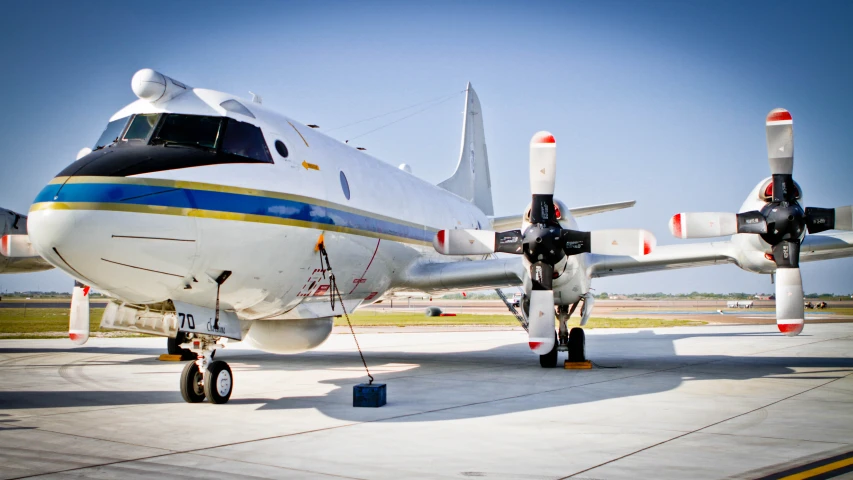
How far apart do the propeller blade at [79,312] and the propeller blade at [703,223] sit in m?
10.3

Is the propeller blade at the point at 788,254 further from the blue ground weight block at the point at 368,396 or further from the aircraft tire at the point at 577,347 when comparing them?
the blue ground weight block at the point at 368,396

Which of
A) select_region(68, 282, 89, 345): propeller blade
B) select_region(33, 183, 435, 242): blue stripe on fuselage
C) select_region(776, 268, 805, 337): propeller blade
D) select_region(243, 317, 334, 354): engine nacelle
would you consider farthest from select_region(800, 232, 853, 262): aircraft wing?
select_region(68, 282, 89, 345): propeller blade

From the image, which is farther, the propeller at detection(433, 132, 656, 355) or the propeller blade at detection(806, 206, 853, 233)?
the propeller at detection(433, 132, 656, 355)

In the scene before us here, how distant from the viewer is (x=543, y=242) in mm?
12727

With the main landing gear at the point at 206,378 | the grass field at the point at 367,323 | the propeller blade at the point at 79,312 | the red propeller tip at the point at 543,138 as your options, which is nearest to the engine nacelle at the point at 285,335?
the main landing gear at the point at 206,378

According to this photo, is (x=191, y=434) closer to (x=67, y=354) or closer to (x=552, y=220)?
(x=552, y=220)

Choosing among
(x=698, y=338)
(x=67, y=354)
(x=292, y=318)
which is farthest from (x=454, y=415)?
(x=698, y=338)

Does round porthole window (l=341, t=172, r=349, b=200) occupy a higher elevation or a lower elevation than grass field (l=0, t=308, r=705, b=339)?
higher

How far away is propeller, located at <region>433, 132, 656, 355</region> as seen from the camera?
1238 cm

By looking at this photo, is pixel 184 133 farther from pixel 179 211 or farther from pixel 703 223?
pixel 703 223

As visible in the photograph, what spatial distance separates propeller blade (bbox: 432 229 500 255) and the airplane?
2cm

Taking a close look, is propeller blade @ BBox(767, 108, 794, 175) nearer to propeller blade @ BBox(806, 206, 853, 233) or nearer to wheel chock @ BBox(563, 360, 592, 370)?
propeller blade @ BBox(806, 206, 853, 233)

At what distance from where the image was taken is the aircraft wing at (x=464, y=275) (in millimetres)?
14578

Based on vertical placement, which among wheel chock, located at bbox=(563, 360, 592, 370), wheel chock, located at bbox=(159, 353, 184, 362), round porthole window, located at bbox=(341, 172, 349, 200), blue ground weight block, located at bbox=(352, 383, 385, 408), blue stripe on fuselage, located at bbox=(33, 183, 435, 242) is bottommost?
wheel chock, located at bbox=(159, 353, 184, 362)
